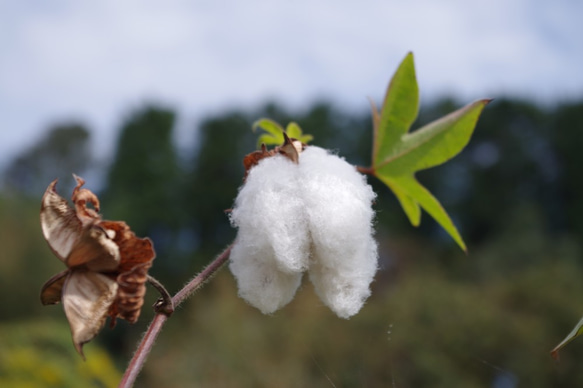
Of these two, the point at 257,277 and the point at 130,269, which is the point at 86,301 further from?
the point at 257,277

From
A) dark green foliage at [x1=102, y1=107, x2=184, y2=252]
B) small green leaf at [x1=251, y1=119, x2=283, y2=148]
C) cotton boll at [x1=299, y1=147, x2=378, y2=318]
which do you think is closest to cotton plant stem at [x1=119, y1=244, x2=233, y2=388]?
cotton boll at [x1=299, y1=147, x2=378, y2=318]

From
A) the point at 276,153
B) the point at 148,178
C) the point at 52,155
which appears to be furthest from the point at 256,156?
the point at 52,155

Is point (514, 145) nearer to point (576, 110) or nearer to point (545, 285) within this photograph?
point (576, 110)

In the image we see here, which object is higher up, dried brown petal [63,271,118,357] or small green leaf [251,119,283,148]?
dried brown petal [63,271,118,357]

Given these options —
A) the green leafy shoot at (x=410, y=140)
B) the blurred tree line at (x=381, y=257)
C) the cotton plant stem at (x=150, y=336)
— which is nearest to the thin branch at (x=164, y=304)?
the cotton plant stem at (x=150, y=336)

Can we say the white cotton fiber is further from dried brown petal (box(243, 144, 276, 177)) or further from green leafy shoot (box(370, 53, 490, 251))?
green leafy shoot (box(370, 53, 490, 251))

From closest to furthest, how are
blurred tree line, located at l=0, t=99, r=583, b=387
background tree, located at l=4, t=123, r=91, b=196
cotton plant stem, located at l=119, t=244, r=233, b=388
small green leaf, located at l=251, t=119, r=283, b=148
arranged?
cotton plant stem, located at l=119, t=244, r=233, b=388 → small green leaf, located at l=251, t=119, r=283, b=148 → blurred tree line, located at l=0, t=99, r=583, b=387 → background tree, located at l=4, t=123, r=91, b=196

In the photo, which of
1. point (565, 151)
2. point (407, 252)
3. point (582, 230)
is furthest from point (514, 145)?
point (407, 252)

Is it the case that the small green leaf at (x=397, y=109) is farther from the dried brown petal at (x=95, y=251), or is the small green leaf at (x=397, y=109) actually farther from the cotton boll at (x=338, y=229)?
the dried brown petal at (x=95, y=251)
